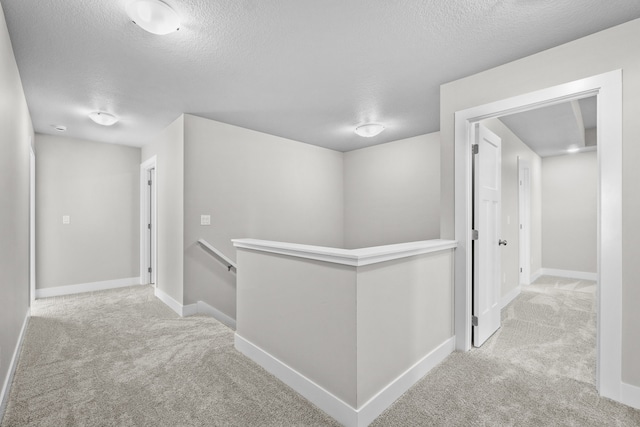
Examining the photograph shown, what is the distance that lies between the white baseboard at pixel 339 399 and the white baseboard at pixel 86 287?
11.6 feet

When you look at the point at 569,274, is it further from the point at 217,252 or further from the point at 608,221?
the point at 217,252

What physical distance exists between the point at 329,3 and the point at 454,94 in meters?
1.47

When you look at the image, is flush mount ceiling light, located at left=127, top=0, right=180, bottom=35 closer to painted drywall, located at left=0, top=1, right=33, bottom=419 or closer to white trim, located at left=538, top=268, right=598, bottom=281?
painted drywall, located at left=0, top=1, right=33, bottom=419

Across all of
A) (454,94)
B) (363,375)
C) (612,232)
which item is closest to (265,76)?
(454,94)

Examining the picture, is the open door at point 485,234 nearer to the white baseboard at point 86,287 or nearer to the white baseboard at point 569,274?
the white baseboard at point 569,274

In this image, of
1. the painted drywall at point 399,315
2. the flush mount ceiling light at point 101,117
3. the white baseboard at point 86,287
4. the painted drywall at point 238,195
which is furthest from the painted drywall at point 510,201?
the white baseboard at point 86,287

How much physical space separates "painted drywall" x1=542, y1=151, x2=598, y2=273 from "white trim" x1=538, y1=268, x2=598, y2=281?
58 millimetres

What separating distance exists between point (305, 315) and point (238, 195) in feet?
8.08

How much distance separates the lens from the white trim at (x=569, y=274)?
535 cm

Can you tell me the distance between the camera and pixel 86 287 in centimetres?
458

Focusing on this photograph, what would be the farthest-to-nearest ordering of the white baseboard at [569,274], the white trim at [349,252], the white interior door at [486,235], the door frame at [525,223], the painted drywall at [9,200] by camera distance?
the white baseboard at [569,274]
the door frame at [525,223]
the white interior door at [486,235]
the painted drywall at [9,200]
the white trim at [349,252]

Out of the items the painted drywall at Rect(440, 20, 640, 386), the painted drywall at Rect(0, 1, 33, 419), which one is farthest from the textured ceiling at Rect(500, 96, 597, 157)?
the painted drywall at Rect(0, 1, 33, 419)

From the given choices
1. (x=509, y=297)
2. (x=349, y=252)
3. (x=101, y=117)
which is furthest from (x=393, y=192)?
(x=101, y=117)

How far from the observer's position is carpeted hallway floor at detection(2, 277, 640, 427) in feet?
5.64
